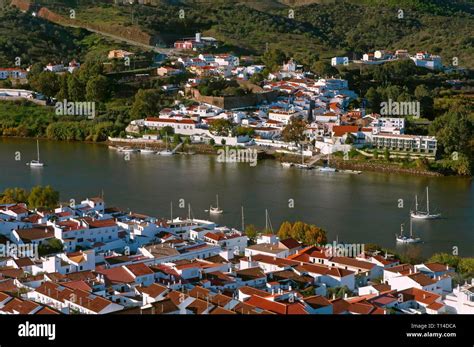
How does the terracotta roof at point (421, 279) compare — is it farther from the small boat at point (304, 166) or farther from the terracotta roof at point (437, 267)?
the small boat at point (304, 166)

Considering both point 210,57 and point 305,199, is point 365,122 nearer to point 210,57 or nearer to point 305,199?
point 305,199

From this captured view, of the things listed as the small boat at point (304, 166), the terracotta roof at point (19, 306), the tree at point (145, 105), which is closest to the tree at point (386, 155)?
the small boat at point (304, 166)

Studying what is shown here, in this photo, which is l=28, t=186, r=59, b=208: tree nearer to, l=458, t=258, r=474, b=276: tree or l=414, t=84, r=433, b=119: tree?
l=458, t=258, r=474, b=276: tree

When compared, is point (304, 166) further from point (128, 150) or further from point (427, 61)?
point (427, 61)

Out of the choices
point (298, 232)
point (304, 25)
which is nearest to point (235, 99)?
point (298, 232)

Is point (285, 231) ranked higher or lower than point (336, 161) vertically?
lower
